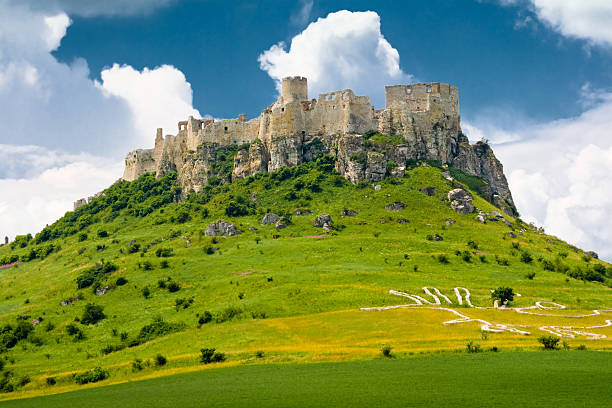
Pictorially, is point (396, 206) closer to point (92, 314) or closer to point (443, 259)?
point (443, 259)

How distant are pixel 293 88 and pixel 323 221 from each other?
48.0m

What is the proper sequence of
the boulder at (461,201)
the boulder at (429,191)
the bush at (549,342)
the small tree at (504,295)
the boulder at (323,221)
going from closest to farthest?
the bush at (549,342) < the small tree at (504,295) < the boulder at (323,221) < the boulder at (461,201) < the boulder at (429,191)

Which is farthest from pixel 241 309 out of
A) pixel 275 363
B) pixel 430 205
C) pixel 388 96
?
pixel 388 96

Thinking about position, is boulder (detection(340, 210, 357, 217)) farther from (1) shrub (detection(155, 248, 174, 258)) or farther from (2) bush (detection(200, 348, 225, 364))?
(2) bush (detection(200, 348, 225, 364))

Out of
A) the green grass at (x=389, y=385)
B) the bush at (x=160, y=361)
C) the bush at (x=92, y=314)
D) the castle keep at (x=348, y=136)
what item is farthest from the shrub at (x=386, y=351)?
the castle keep at (x=348, y=136)

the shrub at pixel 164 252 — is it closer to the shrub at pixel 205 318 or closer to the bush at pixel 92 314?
the bush at pixel 92 314

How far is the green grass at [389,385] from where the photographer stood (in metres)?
29.8

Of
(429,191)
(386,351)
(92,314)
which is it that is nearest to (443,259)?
(429,191)

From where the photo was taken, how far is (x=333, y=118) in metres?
137

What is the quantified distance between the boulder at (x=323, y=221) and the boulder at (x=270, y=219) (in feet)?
Result: 29.9

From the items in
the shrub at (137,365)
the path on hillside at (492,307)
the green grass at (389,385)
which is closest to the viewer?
the green grass at (389,385)

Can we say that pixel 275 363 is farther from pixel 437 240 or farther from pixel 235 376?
pixel 437 240

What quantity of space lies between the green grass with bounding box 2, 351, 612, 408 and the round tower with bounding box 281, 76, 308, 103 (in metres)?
105

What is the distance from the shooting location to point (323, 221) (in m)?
106
